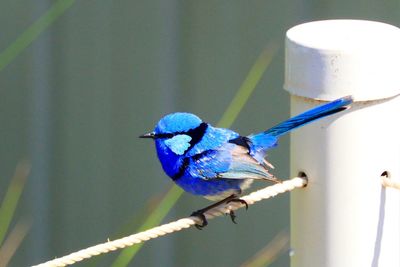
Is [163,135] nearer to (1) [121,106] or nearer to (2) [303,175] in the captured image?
(2) [303,175]

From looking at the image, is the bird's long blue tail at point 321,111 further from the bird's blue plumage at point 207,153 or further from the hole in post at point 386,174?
the bird's blue plumage at point 207,153

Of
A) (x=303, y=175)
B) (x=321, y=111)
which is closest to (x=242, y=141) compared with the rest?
(x=303, y=175)

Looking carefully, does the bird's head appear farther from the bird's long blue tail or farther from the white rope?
the bird's long blue tail

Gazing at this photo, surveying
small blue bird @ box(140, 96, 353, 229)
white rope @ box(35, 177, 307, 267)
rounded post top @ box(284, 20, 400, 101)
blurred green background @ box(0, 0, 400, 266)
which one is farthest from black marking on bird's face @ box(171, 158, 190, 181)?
rounded post top @ box(284, 20, 400, 101)

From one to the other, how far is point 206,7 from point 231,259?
866 millimetres

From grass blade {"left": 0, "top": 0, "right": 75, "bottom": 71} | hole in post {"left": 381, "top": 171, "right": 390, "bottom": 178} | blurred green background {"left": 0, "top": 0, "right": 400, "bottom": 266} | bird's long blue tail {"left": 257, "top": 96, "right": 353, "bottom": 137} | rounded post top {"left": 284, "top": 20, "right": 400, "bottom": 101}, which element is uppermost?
rounded post top {"left": 284, "top": 20, "right": 400, "bottom": 101}

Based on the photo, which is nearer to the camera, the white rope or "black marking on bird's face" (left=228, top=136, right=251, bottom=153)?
the white rope

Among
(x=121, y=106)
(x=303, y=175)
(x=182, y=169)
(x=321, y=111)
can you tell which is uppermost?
(x=321, y=111)

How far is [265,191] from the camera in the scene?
2.05 metres

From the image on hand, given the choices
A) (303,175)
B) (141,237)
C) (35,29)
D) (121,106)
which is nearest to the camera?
(141,237)

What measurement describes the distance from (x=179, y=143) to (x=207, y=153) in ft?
0.26

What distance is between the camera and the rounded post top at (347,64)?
192 centimetres

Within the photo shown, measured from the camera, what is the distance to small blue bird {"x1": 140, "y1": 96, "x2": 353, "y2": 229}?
2.70m

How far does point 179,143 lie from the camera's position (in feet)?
8.93
